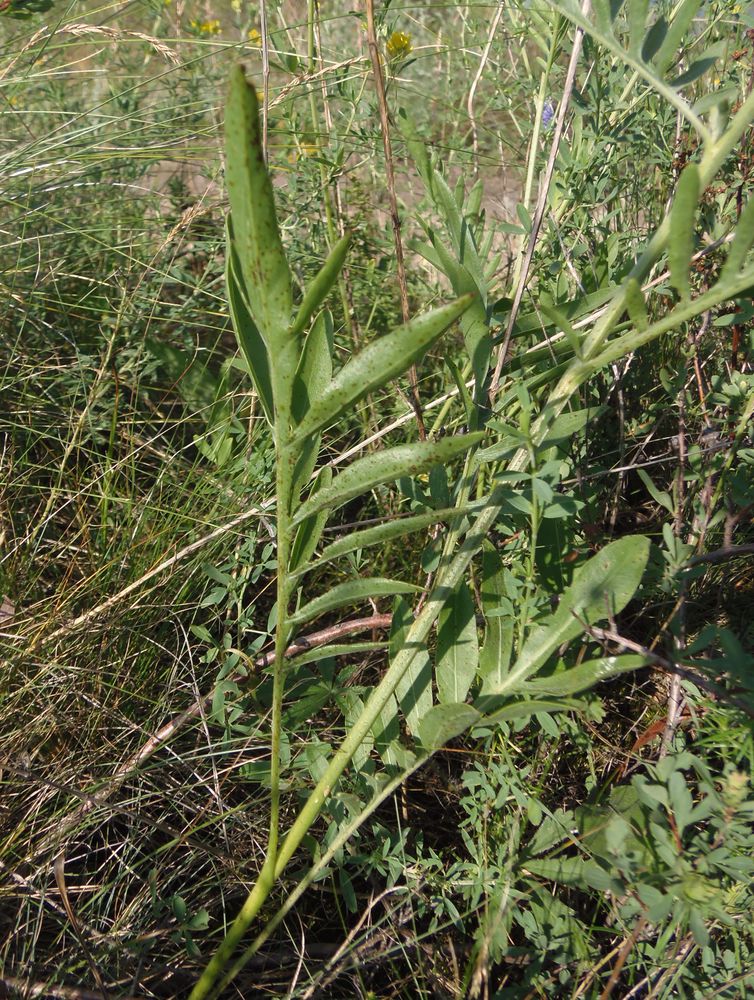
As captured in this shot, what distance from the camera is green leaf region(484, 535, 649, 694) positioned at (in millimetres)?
1040

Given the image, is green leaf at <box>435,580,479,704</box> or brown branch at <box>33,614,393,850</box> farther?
brown branch at <box>33,614,393,850</box>

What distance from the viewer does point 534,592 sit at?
1214mm

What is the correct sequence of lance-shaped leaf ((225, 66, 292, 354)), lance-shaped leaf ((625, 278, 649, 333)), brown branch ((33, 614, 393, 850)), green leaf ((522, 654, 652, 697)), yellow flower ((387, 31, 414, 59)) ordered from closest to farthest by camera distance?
1. lance-shaped leaf ((225, 66, 292, 354))
2. lance-shaped leaf ((625, 278, 649, 333))
3. green leaf ((522, 654, 652, 697))
4. brown branch ((33, 614, 393, 850))
5. yellow flower ((387, 31, 414, 59))

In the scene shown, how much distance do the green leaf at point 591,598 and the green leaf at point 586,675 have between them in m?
0.05

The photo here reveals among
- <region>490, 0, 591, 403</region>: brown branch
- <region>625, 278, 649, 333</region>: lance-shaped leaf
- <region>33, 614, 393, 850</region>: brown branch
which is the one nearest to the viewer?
<region>625, 278, 649, 333</region>: lance-shaped leaf

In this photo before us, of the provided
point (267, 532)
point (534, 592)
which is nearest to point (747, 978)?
point (534, 592)

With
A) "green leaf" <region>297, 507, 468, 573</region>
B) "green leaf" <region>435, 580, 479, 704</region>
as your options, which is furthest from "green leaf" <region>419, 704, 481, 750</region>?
"green leaf" <region>297, 507, 468, 573</region>

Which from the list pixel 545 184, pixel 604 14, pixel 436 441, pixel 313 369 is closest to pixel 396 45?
pixel 545 184

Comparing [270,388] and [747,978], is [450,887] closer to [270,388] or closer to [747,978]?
[747,978]

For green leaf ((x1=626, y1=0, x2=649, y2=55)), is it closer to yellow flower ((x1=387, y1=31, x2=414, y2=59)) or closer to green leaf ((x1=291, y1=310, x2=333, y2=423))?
green leaf ((x1=291, y1=310, x2=333, y2=423))

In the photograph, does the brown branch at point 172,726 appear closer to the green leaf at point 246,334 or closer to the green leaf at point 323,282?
the green leaf at point 246,334

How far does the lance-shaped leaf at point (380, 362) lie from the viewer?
2.57 feet

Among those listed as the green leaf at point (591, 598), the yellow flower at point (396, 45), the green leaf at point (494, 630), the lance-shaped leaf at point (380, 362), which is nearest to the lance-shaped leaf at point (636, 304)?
the lance-shaped leaf at point (380, 362)

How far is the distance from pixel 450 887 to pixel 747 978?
0.38 meters
